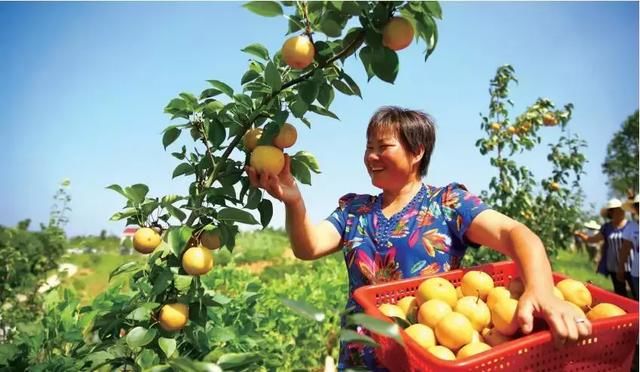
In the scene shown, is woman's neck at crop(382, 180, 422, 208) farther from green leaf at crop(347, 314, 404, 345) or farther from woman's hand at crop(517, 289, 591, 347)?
green leaf at crop(347, 314, 404, 345)

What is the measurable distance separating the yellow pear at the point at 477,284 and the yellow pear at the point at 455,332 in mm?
223

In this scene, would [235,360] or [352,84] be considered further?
[352,84]

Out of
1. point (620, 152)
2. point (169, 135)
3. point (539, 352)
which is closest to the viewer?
point (539, 352)

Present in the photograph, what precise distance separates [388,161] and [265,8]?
2.32 ft

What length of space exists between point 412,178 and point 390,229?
9.3 inches

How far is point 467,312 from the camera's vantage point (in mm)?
1277

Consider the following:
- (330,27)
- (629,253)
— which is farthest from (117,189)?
(629,253)

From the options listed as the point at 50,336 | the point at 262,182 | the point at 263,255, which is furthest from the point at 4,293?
the point at 263,255

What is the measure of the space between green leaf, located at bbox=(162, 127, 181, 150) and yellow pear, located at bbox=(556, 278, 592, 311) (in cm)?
119

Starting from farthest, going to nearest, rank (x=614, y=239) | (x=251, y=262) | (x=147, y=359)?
(x=251, y=262) → (x=614, y=239) → (x=147, y=359)

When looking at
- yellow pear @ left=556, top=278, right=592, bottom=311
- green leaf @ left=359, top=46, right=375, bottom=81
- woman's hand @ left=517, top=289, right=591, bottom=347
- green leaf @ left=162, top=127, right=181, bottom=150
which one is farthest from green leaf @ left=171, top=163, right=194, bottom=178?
yellow pear @ left=556, top=278, right=592, bottom=311

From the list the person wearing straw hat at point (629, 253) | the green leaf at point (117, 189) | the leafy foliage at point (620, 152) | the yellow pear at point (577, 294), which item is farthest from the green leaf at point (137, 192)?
the leafy foliage at point (620, 152)

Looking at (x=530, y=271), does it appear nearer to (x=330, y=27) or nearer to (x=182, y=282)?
(x=330, y=27)

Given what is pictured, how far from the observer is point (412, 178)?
1778mm
